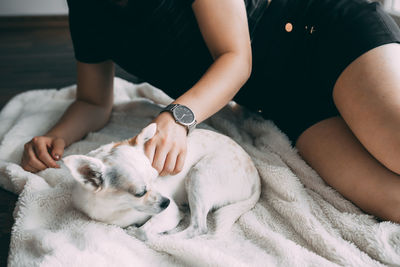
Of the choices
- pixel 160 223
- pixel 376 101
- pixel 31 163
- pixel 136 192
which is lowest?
pixel 31 163

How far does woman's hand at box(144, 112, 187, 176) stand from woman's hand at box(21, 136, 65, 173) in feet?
1.48

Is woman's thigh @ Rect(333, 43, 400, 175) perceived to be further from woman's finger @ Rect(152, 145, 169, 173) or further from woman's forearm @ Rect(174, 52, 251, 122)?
woman's finger @ Rect(152, 145, 169, 173)

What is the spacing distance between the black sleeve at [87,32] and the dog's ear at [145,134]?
520 mm

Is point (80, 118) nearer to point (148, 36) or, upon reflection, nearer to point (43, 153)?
point (43, 153)

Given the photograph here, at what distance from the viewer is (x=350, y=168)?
1.19 meters

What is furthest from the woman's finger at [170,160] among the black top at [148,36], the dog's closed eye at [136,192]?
the black top at [148,36]

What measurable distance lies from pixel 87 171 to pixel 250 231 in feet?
1.59

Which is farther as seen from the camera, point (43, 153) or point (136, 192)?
point (43, 153)

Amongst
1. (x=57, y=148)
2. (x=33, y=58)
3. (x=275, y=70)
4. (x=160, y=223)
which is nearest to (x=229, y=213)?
(x=160, y=223)

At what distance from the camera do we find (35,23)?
3.92 m

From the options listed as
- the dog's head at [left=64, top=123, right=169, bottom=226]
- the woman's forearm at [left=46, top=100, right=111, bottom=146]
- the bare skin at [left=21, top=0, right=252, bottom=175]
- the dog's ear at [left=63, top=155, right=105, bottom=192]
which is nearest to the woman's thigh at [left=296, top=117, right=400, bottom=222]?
the bare skin at [left=21, top=0, right=252, bottom=175]

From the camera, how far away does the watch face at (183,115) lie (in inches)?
44.5

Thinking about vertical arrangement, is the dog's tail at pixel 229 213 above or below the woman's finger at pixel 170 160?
below

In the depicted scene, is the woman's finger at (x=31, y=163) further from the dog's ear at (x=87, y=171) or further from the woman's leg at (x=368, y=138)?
the woman's leg at (x=368, y=138)
